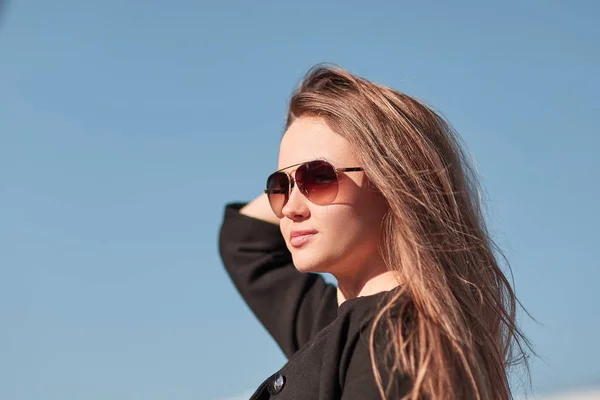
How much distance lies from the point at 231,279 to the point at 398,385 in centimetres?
203

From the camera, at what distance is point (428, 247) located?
2525mm

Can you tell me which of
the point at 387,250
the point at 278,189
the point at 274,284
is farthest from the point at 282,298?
the point at 387,250

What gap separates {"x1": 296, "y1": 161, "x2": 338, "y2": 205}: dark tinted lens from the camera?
2.64 meters

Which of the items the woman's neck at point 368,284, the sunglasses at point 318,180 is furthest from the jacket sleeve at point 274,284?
the sunglasses at point 318,180

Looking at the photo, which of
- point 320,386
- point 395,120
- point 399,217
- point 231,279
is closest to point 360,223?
point 399,217

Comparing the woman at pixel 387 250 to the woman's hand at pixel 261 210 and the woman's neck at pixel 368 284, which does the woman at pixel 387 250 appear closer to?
the woman's neck at pixel 368 284

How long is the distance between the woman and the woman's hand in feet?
3.29

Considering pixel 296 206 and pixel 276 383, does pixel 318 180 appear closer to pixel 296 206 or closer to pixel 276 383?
pixel 296 206

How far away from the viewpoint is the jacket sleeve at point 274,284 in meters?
3.76

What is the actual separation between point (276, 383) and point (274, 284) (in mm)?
1276

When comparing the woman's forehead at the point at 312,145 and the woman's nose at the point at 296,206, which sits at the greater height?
the woman's forehead at the point at 312,145

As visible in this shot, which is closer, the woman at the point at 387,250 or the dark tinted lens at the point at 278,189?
the woman at the point at 387,250

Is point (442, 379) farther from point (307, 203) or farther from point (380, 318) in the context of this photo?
point (307, 203)

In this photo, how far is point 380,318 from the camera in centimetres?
236
